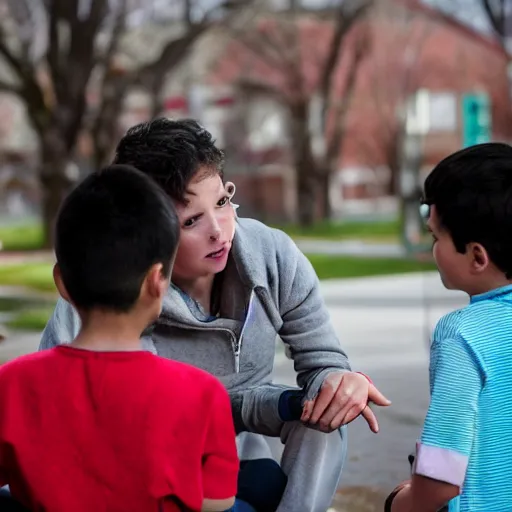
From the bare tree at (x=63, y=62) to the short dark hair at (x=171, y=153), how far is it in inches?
627

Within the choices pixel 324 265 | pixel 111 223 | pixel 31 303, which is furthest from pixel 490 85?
pixel 111 223

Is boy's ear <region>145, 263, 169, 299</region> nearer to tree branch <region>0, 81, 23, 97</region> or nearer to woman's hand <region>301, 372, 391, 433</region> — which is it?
woman's hand <region>301, 372, 391, 433</region>

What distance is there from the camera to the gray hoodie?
285 cm

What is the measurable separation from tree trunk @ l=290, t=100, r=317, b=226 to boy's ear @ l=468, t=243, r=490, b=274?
93.8 ft

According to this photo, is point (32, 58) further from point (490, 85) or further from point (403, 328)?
point (490, 85)

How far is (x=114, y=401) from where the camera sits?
80.6 inches

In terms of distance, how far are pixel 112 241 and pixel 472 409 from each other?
0.80 meters

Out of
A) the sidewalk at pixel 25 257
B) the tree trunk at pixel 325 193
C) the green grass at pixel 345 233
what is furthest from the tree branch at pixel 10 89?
the tree trunk at pixel 325 193

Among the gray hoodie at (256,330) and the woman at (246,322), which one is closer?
the woman at (246,322)

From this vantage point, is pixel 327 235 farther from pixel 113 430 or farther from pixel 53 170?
pixel 113 430

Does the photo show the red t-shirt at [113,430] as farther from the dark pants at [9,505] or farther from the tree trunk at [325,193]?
the tree trunk at [325,193]

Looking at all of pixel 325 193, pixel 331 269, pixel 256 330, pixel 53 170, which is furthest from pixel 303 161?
pixel 256 330

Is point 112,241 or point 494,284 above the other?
point 112,241

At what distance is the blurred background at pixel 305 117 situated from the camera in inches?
353
